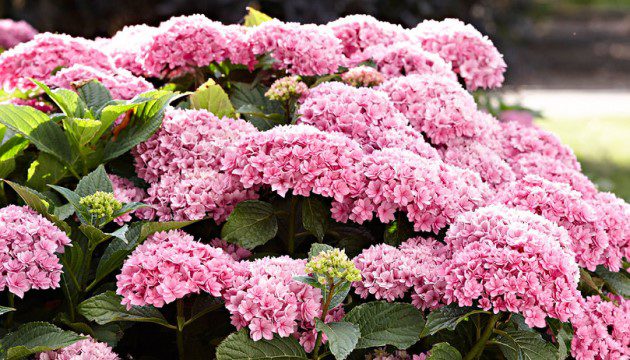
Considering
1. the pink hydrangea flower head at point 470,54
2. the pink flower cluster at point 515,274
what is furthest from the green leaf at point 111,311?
the pink hydrangea flower head at point 470,54

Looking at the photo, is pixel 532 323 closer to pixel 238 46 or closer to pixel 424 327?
pixel 424 327

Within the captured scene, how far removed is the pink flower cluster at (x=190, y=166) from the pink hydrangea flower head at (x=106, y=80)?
0.19m

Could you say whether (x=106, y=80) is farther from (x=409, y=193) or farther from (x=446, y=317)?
(x=446, y=317)

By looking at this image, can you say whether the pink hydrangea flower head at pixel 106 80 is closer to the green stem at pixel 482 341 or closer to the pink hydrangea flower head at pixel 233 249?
the pink hydrangea flower head at pixel 233 249

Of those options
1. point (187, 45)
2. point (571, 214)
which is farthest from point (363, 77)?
point (571, 214)

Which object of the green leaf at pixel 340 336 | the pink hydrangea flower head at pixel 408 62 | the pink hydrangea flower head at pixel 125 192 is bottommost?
the pink hydrangea flower head at pixel 125 192

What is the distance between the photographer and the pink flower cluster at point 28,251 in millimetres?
1724

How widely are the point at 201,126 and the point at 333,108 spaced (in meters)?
0.34

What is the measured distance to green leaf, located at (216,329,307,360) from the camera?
168cm

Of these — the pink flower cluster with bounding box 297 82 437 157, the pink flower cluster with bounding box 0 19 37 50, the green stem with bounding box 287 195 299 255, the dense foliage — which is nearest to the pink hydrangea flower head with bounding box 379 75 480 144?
the dense foliage

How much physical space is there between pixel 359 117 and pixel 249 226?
43cm

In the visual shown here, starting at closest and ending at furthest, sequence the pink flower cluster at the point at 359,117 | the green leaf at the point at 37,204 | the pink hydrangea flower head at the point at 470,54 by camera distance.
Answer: the green leaf at the point at 37,204 → the pink flower cluster at the point at 359,117 → the pink hydrangea flower head at the point at 470,54

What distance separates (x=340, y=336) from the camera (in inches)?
66.1

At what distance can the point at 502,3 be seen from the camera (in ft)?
24.8
